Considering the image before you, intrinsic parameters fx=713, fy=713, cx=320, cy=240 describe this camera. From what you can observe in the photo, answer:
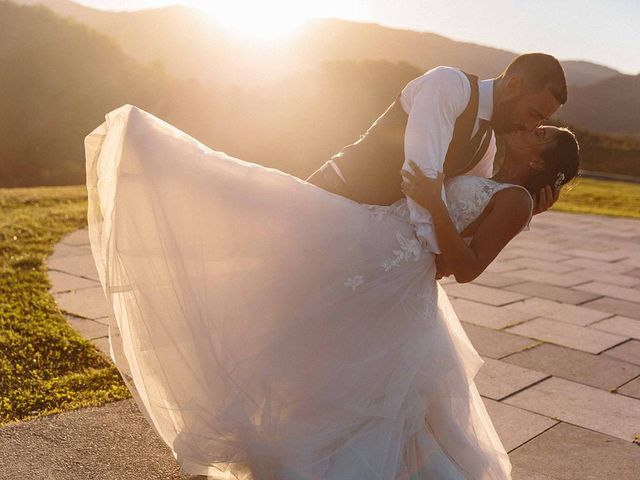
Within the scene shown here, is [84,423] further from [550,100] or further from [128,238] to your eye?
[550,100]

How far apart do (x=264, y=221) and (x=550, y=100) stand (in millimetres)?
1048

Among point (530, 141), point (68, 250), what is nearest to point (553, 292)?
point (530, 141)

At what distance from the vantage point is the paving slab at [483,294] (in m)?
6.37

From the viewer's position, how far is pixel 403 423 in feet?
8.09

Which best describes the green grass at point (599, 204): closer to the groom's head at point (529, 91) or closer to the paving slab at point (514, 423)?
the paving slab at point (514, 423)

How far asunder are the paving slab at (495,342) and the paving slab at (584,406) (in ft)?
1.73

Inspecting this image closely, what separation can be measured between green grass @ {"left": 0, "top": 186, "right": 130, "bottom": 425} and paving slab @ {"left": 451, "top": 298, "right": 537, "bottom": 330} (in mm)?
2944

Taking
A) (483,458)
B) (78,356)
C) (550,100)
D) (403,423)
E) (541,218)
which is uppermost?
(550,100)

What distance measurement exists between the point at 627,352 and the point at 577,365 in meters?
0.63

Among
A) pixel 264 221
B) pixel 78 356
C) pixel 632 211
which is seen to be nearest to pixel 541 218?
pixel 632 211

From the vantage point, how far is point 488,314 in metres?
5.88

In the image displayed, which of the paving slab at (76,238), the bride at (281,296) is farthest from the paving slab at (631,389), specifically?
the paving slab at (76,238)

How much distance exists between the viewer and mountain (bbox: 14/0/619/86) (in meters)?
22.4

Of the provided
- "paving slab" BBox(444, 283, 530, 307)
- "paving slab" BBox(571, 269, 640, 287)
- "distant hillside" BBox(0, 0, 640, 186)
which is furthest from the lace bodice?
"distant hillside" BBox(0, 0, 640, 186)
